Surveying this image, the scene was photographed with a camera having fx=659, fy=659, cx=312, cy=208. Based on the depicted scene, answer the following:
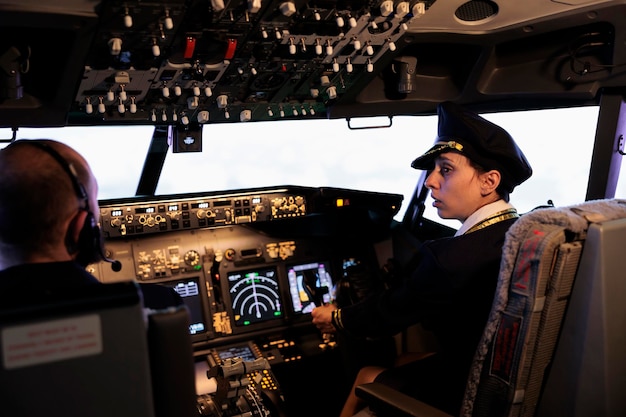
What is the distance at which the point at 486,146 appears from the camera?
219 cm

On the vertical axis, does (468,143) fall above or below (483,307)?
above

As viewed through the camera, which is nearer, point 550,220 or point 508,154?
point 550,220

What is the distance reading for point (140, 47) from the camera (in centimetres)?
217

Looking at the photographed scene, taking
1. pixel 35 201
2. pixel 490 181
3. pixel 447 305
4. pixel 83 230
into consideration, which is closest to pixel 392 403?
pixel 447 305

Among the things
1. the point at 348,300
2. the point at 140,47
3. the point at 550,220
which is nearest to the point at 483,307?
the point at 550,220

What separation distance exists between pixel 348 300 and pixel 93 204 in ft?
Result: 5.22

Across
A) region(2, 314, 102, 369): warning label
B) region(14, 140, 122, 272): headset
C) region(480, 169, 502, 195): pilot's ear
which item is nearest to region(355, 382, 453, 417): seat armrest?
region(480, 169, 502, 195): pilot's ear

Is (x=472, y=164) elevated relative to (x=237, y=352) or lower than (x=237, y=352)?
elevated

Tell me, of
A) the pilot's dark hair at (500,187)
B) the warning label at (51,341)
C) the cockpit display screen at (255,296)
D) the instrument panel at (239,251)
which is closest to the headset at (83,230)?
the warning label at (51,341)

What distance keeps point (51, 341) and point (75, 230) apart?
1.19 ft

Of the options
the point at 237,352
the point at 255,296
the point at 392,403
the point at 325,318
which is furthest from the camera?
the point at 255,296

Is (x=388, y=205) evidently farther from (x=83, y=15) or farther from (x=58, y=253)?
(x=58, y=253)

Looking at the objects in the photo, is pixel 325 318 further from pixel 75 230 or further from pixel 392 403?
pixel 75 230

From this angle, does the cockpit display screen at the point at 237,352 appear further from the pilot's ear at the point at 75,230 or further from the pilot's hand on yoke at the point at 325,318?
the pilot's ear at the point at 75,230
